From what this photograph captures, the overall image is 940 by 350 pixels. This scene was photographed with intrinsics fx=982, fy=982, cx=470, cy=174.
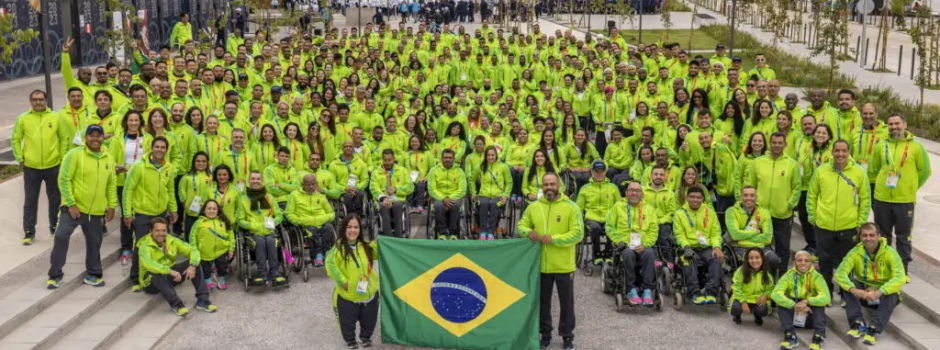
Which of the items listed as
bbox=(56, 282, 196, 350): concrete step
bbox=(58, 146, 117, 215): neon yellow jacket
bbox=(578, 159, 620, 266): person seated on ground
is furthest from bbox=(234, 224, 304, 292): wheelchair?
bbox=(578, 159, 620, 266): person seated on ground

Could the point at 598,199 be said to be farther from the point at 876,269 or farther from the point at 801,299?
the point at 876,269

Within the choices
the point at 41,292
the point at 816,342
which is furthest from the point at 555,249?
the point at 41,292

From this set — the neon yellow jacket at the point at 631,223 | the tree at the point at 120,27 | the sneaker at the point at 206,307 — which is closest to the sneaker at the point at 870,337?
the neon yellow jacket at the point at 631,223

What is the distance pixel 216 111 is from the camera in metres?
16.3

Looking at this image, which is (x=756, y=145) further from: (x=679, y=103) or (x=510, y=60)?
(x=510, y=60)

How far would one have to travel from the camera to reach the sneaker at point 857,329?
34.3 ft

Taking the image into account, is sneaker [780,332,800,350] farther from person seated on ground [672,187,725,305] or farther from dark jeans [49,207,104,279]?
dark jeans [49,207,104,279]

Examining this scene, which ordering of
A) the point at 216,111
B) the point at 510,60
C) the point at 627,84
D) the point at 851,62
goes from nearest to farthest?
the point at 216,111, the point at 627,84, the point at 510,60, the point at 851,62

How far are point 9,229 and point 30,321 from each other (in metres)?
3.41

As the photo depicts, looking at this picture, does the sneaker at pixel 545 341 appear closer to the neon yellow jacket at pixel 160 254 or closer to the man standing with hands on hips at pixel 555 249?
the man standing with hands on hips at pixel 555 249

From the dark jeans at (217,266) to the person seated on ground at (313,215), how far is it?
1.01m

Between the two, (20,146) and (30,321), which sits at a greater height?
(20,146)

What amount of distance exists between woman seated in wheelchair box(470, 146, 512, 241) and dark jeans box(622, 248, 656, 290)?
301cm

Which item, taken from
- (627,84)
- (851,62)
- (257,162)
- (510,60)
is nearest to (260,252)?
(257,162)
